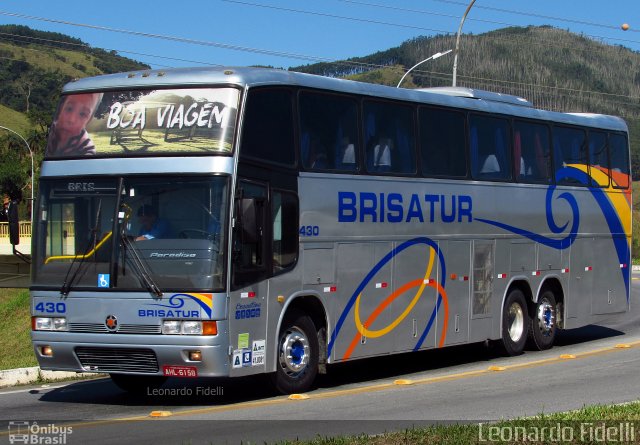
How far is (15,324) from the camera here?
3247cm

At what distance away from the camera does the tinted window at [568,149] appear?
19.5 metres

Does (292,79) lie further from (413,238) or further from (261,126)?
(413,238)

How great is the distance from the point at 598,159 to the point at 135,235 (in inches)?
439

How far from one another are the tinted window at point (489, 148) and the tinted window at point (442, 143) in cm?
32

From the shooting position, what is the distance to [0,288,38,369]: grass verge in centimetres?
2750

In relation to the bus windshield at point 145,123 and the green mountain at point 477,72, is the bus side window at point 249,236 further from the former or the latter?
the green mountain at point 477,72

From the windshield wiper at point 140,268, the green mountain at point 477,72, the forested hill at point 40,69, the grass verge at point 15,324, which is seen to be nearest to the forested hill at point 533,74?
the green mountain at point 477,72

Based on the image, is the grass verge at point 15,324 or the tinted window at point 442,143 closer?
the tinted window at point 442,143

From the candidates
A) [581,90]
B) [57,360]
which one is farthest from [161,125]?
[581,90]

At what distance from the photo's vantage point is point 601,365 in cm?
1644

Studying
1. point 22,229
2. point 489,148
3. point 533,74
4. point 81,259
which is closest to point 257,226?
point 81,259

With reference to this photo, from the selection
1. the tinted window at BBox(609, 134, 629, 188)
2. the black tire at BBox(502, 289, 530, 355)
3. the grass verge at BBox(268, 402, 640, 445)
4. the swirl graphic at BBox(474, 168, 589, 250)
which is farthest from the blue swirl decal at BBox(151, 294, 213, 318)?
the tinted window at BBox(609, 134, 629, 188)

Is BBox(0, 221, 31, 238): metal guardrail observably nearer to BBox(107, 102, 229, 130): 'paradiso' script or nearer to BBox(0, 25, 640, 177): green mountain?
BBox(107, 102, 229, 130): 'paradiso' script

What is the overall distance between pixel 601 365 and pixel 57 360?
803 cm
